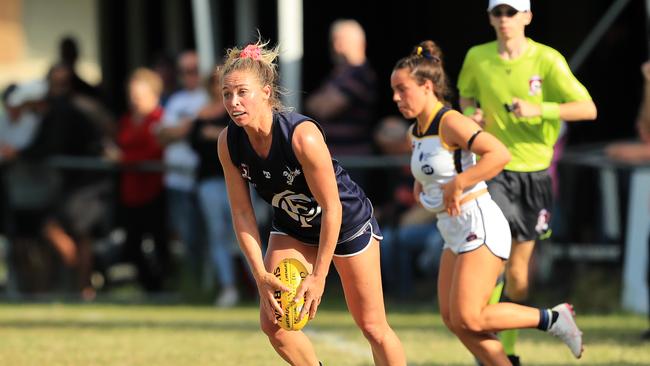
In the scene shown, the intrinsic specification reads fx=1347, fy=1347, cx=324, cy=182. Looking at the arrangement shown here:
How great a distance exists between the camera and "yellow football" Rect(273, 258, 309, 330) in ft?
20.2

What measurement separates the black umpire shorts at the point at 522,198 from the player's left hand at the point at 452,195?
2.67ft

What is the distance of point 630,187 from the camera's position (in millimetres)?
11852

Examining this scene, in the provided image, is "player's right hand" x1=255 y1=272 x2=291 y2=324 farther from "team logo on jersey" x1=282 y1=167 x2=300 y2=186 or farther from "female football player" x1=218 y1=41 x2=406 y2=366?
"team logo on jersey" x1=282 y1=167 x2=300 y2=186

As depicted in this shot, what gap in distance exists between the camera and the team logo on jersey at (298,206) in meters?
6.35

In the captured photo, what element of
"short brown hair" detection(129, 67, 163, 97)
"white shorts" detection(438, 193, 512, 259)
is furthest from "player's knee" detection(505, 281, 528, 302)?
"short brown hair" detection(129, 67, 163, 97)

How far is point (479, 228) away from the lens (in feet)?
22.9

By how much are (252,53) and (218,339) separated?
4094mm

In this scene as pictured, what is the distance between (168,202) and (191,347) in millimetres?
4344

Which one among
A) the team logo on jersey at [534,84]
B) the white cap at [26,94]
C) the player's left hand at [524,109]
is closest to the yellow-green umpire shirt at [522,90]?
the team logo on jersey at [534,84]

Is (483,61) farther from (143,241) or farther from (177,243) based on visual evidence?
(177,243)

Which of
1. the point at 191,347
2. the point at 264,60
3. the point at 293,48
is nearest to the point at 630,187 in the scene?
the point at 293,48

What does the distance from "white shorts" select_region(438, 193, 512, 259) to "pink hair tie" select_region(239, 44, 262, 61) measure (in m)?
1.46

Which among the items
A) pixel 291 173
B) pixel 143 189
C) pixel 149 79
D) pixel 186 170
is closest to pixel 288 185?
pixel 291 173

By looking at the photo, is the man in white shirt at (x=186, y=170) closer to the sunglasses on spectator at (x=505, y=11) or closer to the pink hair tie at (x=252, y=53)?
the sunglasses on spectator at (x=505, y=11)
